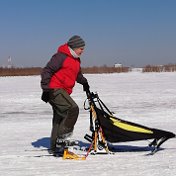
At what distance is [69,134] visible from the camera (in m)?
5.50

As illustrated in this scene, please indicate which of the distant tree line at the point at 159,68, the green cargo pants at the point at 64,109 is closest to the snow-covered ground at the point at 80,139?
the green cargo pants at the point at 64,109

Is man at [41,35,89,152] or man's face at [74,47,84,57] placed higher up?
man's face at [74,47,84,57]

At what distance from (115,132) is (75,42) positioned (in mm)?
1350

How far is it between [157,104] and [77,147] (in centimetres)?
627

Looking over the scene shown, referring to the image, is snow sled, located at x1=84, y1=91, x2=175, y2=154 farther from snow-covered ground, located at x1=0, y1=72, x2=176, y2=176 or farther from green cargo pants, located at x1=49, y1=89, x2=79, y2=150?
green cargo pants, located at x1=49, y1=89, x2=79, y2=150

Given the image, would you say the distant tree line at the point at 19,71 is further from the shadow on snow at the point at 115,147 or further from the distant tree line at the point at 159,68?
the shadow on snow at the point at 115,147

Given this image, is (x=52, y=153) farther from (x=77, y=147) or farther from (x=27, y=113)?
(x=27, y=113)

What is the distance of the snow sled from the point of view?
5.40 metres

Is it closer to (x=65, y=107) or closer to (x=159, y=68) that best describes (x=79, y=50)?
(x=65, y=107)

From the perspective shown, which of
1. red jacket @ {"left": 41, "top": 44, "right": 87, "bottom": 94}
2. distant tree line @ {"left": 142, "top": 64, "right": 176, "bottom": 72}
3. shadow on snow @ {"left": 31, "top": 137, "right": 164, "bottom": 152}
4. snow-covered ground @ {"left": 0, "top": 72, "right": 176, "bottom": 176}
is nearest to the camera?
snow-covered ground @ {"left": 0, "top": 72, "right": 176, "bottom": 176}

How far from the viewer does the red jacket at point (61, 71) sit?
5.31 meters

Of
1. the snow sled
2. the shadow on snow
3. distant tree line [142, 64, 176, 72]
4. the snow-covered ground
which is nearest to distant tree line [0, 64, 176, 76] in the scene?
distant tree line [142, 64, 176, 72]

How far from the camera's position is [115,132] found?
215 inches

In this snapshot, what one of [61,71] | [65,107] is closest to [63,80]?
[61,71]
